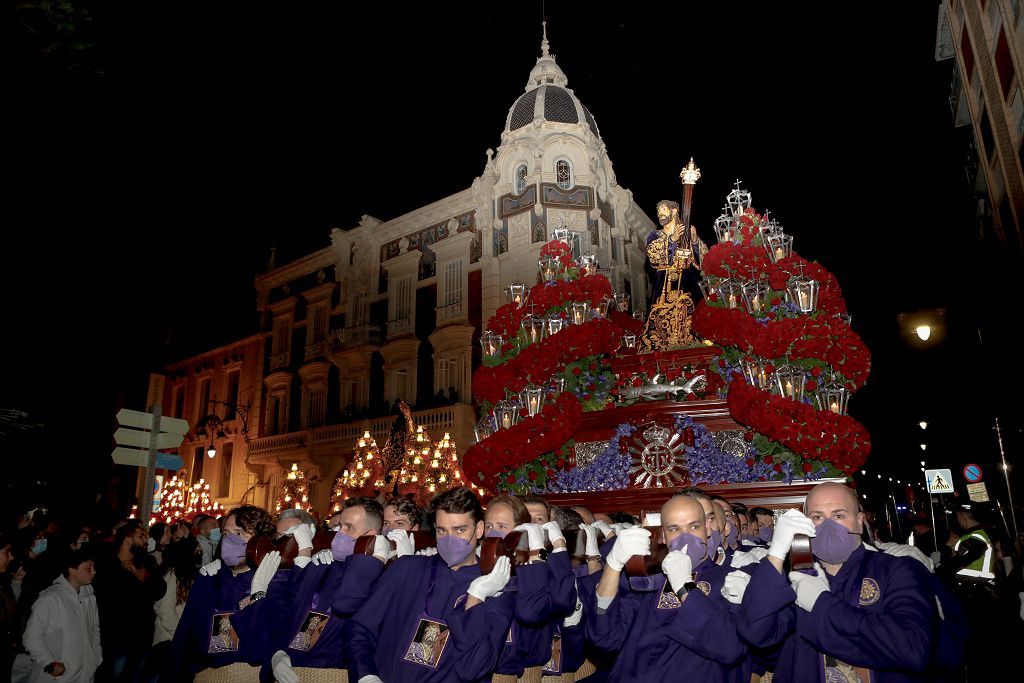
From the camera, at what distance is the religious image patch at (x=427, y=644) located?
3906mm

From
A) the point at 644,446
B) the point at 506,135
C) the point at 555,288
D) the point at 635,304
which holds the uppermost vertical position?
the point at 506,135

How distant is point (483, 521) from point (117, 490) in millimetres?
17218

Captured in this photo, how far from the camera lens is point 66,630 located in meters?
5.92

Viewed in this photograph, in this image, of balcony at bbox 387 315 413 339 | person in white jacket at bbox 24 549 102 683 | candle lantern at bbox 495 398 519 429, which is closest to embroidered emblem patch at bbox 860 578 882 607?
candle lantern at bbox 495 398 519 429

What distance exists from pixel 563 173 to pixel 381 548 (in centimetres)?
2155

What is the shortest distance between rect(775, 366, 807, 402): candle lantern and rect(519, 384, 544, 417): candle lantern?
2935 mm

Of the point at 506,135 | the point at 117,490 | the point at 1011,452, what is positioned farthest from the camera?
the point at 506,135

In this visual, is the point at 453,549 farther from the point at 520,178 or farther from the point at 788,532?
the point at 520,178

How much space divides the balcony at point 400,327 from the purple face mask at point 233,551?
21188 millimetres

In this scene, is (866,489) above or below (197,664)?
above

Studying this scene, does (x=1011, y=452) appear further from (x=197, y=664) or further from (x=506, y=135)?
(x=197, y=664)

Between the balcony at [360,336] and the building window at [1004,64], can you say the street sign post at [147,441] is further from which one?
the building window at [1004,64]

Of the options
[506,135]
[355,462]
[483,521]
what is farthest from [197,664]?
[506,135]

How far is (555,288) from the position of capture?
9.34 m
